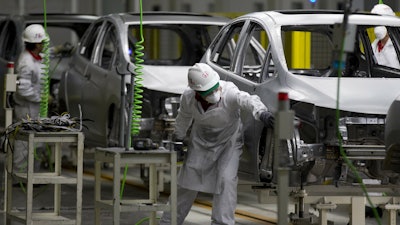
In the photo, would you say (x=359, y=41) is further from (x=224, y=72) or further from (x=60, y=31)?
(x=60, y=31)

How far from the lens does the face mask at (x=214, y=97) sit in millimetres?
10328

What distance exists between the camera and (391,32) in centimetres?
1177

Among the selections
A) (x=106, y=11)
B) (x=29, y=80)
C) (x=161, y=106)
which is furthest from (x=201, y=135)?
(x=106, y=11)

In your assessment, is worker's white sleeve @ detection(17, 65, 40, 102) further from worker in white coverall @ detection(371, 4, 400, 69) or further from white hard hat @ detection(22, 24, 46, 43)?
worker in white coverall @ detection(371, 4, 400, 69)

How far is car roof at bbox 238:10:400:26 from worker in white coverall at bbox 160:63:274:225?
1.04m

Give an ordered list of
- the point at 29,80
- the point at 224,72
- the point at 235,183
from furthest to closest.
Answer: the point at 29,80 < the point at 224,72 < the point at 235,183

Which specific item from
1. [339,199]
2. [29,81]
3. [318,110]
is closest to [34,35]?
[29,81]

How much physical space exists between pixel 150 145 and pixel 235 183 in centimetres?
109

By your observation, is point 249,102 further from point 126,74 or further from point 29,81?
point 29,81

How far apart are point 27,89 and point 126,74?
6.81 ft

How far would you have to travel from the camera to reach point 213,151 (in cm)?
1060

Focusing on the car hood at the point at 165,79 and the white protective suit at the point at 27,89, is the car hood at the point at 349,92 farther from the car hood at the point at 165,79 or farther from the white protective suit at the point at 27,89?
the white protective suit at the point at 27,89

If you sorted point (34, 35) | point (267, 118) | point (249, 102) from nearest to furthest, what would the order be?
point (267, 118), point (249, 102), point (34, 35)

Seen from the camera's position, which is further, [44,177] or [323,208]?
[44,177]
